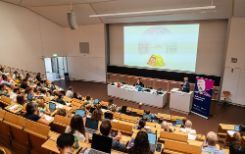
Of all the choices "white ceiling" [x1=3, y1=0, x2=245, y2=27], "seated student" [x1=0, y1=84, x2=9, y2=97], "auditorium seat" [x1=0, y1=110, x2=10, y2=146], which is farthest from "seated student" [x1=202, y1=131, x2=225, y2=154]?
"seated student" [x1=0, y1=84, x2=9, y2=97]

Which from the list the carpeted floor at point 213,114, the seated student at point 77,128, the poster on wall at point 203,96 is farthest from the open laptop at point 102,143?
the poster on wall at point 203,96

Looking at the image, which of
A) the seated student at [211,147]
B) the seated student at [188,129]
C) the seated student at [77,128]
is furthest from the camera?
the seated student at [188,129]

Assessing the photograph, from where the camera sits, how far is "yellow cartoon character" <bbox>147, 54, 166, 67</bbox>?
1085 cm

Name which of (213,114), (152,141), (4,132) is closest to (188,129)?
(152,141)

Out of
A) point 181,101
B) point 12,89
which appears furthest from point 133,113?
point 12,89

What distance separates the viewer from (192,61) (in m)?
9.99

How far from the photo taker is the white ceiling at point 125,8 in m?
7.84

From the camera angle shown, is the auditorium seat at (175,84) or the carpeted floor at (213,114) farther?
the auditorium seat at (175,84)

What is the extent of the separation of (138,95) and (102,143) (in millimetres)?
6439

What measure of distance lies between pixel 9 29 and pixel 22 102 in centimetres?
698

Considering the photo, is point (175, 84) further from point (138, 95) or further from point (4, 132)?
point (4, 132)

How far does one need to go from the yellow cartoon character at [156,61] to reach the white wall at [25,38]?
718cm

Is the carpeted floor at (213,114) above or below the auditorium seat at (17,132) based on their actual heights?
below

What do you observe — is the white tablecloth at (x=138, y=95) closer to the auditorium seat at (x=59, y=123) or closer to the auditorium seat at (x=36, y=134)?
the auditorium seat at (x=59, y=123)
